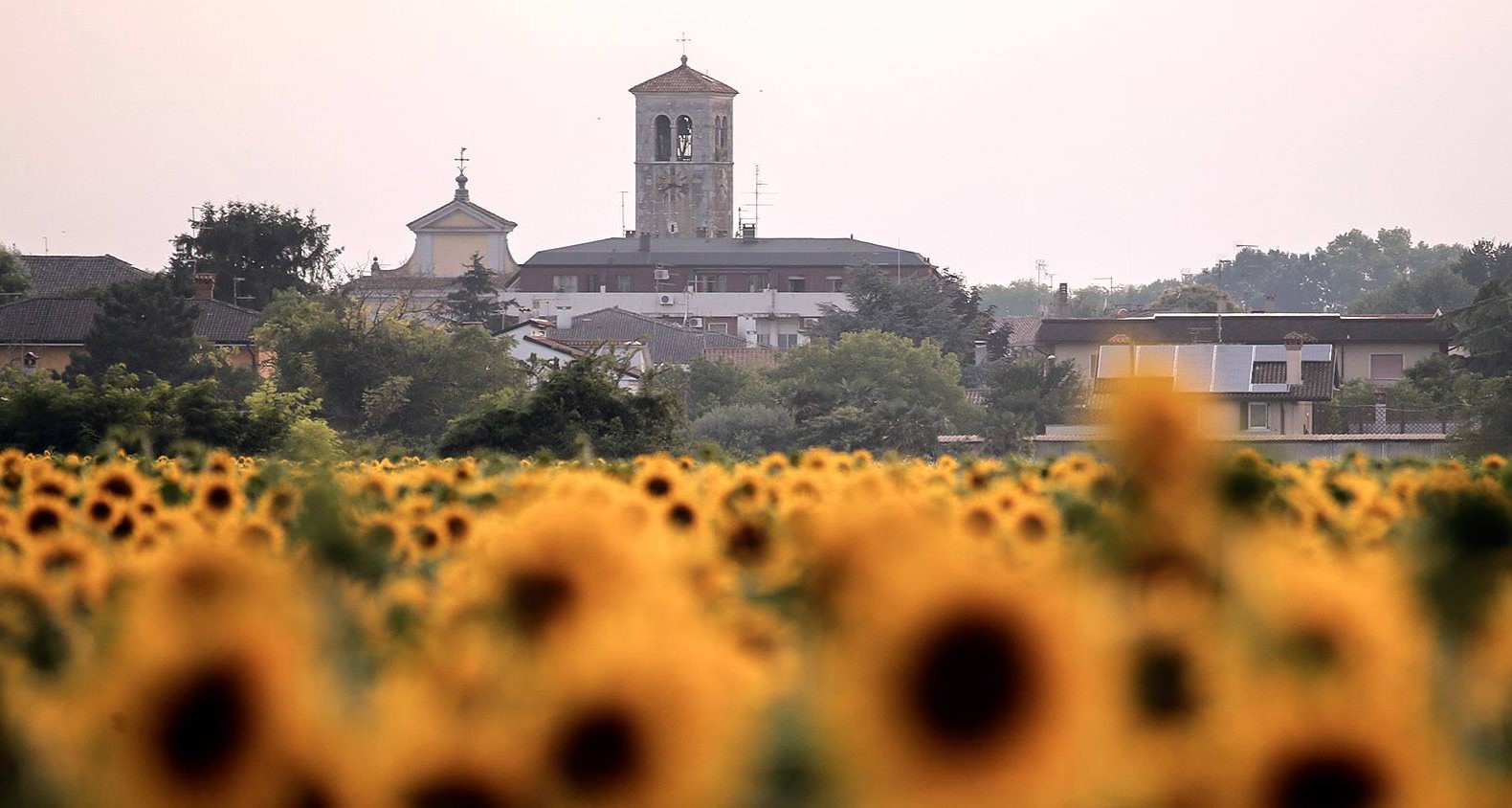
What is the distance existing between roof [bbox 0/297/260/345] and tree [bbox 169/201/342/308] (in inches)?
382

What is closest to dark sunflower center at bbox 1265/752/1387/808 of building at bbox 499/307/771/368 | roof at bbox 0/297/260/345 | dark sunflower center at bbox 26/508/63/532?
dark sunflower center at bbox 26/508/63/532

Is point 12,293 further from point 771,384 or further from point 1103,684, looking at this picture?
point 1103,684

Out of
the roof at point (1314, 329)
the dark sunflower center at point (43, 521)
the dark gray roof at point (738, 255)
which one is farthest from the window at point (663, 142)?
the dark sunflower center at point (43, 521)

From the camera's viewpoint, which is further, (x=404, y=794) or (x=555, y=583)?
(x=555, y=583)

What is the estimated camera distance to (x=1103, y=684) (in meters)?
1.71

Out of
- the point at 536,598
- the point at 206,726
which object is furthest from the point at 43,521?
the point at 206,726

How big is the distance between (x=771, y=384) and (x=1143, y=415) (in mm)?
87204

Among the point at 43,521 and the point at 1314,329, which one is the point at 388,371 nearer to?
the point at 1314,329

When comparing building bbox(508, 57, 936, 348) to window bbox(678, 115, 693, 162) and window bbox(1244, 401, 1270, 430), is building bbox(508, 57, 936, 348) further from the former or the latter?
window bbox(1244, 401, 1270, 430)

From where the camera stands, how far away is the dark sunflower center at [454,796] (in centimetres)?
157

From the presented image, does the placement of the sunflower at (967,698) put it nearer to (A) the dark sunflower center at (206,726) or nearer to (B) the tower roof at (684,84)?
(A) the dark sunflower center at (206,726)

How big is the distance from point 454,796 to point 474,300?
106319mm

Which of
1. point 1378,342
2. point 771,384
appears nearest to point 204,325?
point 771,384

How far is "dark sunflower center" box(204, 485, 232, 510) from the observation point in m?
5.57
